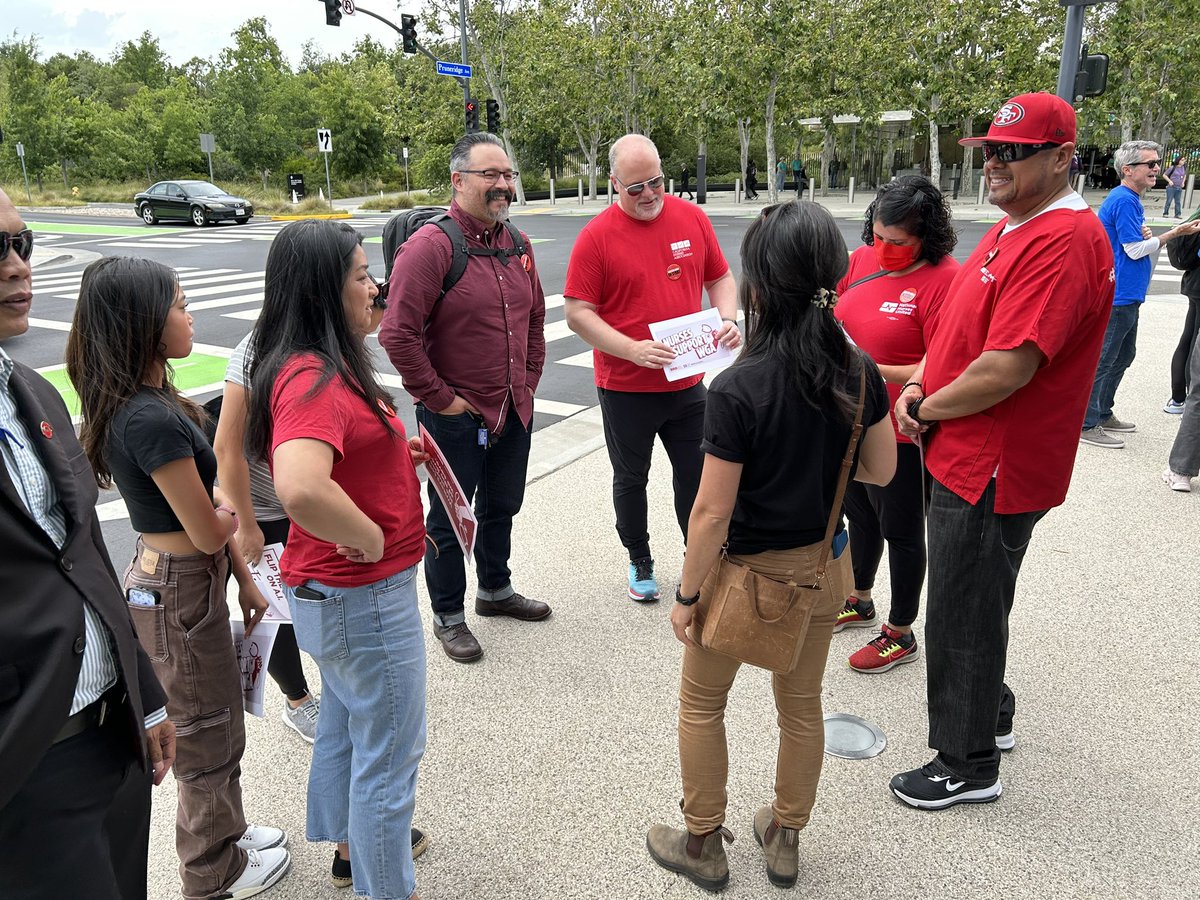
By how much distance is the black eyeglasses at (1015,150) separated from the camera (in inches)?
96.3

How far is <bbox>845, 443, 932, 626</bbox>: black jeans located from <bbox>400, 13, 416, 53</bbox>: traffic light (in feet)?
85.0

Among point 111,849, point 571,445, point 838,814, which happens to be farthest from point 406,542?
point 571,445

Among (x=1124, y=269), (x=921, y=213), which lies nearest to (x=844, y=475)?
(x=921, y=213)

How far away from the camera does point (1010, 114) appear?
248cm

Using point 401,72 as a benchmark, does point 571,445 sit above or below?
below

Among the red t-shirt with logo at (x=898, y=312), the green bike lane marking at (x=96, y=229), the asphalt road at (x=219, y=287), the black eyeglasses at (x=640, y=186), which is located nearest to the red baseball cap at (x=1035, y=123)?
the red t-shirt with logo at (x=898, y=312)

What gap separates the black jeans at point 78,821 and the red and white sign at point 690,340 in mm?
2629

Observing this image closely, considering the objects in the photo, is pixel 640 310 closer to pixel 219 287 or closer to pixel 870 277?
pixel 870 277

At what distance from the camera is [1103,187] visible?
1307 inches

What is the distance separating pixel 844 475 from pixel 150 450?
5.99 ft

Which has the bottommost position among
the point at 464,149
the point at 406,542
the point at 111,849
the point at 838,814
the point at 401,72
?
the point at 838,814

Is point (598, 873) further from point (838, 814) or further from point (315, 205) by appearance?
point (315, 205)

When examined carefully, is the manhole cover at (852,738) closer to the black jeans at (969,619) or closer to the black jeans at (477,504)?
the black jeans at (969,619)

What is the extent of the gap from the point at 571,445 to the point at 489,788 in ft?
12.9
